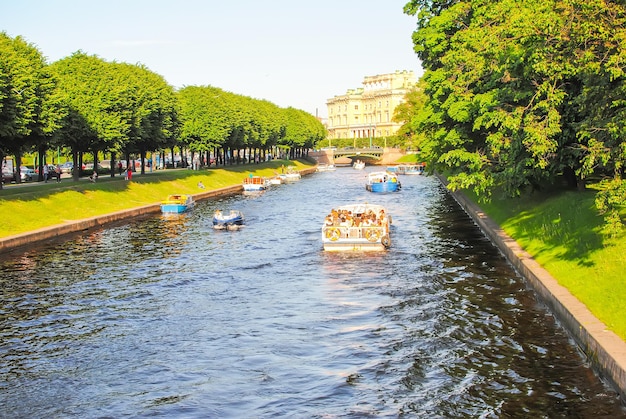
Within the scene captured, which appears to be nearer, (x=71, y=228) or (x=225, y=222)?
(x=71, y=228)

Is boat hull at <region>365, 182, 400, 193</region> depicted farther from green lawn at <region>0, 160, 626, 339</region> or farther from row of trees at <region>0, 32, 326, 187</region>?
row of trees at <region>0, 32, 326, 187</region>

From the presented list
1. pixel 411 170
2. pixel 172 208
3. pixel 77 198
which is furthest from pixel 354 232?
pixel 411 170

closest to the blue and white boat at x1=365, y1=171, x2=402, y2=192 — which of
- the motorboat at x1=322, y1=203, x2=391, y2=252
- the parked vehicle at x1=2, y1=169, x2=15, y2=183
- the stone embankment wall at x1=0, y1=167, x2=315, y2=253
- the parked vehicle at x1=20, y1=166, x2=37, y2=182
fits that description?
the stone embankment wall at x1=0, y1=167, x2=315, y2=253

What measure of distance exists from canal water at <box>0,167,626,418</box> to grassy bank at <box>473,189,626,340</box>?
1556mm

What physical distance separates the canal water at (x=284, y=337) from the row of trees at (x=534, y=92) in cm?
548

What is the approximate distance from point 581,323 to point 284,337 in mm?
9869

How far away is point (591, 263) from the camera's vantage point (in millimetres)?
29516

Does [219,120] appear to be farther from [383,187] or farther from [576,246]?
[576,246]

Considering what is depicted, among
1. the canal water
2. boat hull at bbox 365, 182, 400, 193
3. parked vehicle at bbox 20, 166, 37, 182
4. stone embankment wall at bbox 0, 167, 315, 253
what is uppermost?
parked vehicle at bbox 20, 166, 37, 182

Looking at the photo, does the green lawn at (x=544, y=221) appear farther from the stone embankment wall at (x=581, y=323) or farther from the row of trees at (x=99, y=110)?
the row of trees at (x=99, y=110)

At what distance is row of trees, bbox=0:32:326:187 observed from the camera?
2404 inches

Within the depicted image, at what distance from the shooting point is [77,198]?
223ft

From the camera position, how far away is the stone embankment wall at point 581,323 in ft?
65.3

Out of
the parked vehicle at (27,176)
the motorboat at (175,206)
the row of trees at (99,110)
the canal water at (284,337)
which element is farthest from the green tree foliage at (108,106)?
the canal water at (284,337)
